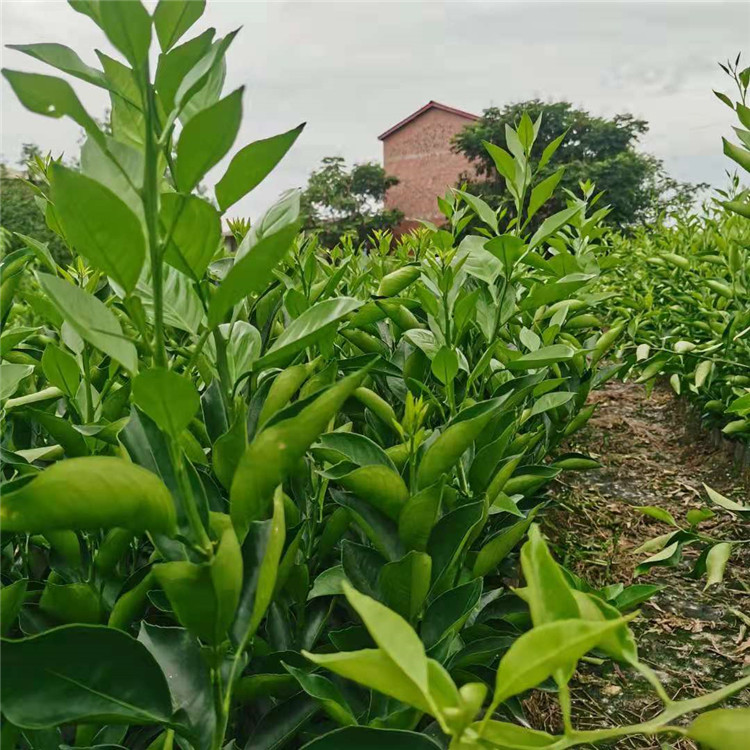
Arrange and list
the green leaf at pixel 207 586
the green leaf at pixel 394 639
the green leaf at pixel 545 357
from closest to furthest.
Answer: the green leaf at pixel 394 639 → the green leaf at pixel 207 586 → the green leaf at pixel 545 357

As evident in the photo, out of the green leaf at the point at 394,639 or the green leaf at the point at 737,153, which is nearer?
the green leaf at the point at 394,639

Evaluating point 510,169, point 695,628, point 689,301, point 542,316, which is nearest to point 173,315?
point 510,169

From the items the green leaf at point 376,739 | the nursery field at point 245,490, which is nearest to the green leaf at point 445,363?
the nursery field at point 245,490

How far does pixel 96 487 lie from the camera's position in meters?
0.47

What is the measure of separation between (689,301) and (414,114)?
37040 millimetres

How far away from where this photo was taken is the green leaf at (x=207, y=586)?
0.52 m

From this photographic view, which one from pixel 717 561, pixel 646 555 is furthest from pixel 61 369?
pixel 646 555

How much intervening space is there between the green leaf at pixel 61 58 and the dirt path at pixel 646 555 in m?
1.29

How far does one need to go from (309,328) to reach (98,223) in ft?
0.81

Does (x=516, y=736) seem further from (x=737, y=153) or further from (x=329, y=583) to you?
(x=737, y=153)

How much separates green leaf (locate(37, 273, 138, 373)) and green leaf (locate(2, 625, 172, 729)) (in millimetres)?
210

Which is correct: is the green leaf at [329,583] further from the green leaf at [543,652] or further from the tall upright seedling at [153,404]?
the green leaf at [543,652]

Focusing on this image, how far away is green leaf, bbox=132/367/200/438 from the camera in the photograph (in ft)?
1.65

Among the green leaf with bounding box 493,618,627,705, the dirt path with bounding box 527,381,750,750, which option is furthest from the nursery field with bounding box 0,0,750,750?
the dirt path with bounding box 527,381,750,750
